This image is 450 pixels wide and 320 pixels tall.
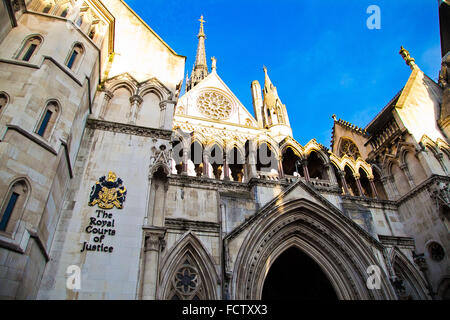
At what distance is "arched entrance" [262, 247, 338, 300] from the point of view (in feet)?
47.8

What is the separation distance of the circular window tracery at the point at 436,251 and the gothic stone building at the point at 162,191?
0.18 ft

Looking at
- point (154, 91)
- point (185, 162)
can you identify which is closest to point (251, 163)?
point (185, 162)

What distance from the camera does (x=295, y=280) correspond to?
52.8ft

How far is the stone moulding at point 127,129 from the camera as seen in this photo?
11706 millimetres

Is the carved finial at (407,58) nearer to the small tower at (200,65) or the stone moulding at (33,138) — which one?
the stone moulding at (33,138)

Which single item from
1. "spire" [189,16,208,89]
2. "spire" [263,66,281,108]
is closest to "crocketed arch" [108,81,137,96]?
"spire" [263,66,281,108]

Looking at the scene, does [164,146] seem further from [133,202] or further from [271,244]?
[271,244]

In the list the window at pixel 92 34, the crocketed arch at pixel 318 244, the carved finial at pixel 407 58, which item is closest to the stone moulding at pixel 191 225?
the crocketed arch at pixel 318 244

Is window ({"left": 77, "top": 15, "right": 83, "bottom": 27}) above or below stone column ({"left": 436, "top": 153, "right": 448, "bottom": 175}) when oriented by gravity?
above

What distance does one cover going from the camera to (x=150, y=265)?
9.26m

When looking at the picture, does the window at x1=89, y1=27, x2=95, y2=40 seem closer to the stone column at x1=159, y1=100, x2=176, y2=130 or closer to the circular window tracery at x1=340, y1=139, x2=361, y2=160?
the stone column at x1=159, y1=100, x2=176, y2=130

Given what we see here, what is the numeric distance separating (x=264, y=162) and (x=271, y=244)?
5204 millimetres

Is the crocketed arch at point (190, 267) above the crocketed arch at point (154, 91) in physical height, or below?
below
